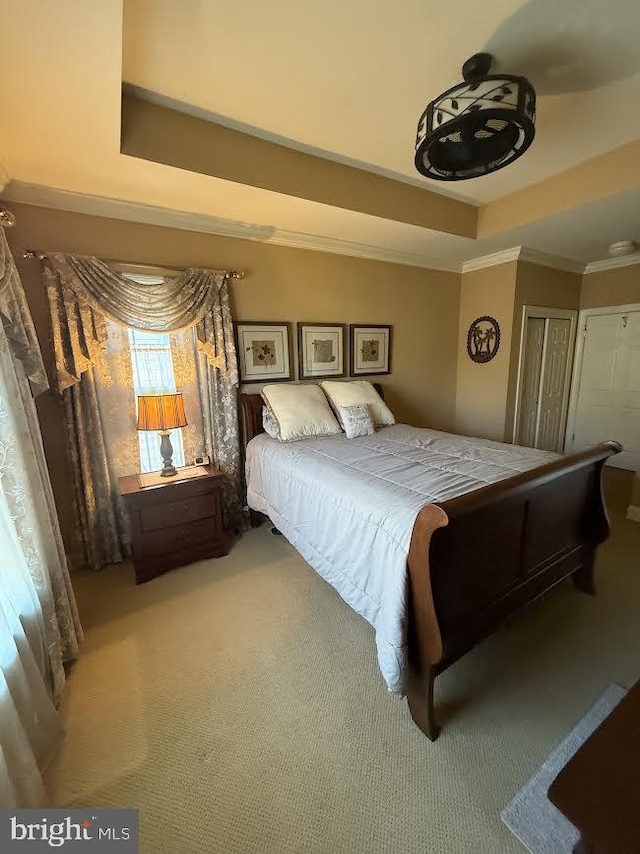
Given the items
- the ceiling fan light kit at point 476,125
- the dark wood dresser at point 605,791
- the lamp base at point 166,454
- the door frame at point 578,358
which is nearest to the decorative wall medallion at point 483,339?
the door frame at point 578,358

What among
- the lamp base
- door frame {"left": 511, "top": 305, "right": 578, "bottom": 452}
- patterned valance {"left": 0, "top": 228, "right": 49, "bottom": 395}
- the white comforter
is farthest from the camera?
door frame {"left": 511, "top": 305, "right": 578, "bottom": 452}

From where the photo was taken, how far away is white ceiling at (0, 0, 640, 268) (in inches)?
50.4

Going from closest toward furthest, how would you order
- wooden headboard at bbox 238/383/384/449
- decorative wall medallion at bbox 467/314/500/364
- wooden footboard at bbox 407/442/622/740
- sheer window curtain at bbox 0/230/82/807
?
sheer window curtain at bbox 0/230/82/807, wooden footboard at bbox 407/442/622/740, wooden headboard at bbox 238/383/384/449, decorative wall medallion at bbox 467/314/500/364

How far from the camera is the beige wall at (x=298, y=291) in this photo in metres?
2.25

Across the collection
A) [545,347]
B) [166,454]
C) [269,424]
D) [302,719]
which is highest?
[545,347]

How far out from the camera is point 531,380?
3.95 m

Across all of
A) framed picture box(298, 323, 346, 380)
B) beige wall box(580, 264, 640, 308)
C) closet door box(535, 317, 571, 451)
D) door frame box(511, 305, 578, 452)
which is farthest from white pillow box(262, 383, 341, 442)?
beige wall box(580, 264, 640, 308)

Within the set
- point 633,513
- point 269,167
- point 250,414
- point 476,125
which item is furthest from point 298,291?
point 633,513

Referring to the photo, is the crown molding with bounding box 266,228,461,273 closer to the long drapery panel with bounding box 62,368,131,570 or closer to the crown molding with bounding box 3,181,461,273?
the crown molding with bounding box 3,181,461,273

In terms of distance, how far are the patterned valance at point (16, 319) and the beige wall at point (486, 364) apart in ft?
13.0

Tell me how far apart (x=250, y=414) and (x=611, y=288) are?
13.9 feet

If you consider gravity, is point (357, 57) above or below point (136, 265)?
above

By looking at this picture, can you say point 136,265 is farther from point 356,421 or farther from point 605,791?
point 605,791

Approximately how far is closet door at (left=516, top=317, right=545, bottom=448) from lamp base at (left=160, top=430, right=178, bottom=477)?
363 centimetres
